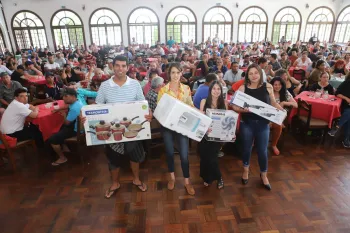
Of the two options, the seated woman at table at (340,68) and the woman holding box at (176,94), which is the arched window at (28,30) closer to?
the woman holding box at (176,94)

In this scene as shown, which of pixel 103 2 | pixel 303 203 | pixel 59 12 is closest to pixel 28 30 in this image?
pixel 59 12

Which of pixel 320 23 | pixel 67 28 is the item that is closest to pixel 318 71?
pixel 320 23

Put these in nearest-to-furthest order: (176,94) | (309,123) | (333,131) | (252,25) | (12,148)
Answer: (176,94) < (12,148) < (309,123) < (333,131) < (252,25)

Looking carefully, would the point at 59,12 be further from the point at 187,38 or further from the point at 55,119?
the point at 55,119

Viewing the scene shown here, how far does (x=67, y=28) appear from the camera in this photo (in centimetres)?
1491

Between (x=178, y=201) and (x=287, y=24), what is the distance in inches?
664

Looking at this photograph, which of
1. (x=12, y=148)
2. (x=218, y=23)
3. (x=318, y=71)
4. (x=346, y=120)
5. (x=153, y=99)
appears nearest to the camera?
(x=153, y=99)

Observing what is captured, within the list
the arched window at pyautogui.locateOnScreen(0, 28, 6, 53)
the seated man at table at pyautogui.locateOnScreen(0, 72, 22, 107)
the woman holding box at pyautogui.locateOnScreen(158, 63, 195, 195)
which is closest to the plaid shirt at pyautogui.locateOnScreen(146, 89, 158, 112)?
the woman holding box at pyautogui.locateOnScreen(158, 63, 195, 195)

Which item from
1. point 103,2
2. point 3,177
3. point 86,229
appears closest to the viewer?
point 86,229

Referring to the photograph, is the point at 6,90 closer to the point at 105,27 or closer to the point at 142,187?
the point at 142,187

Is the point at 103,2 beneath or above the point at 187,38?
above

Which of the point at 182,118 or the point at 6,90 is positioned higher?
the point at 182,118

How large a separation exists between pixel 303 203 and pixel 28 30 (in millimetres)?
17395

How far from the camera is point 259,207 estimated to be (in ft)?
8.21
